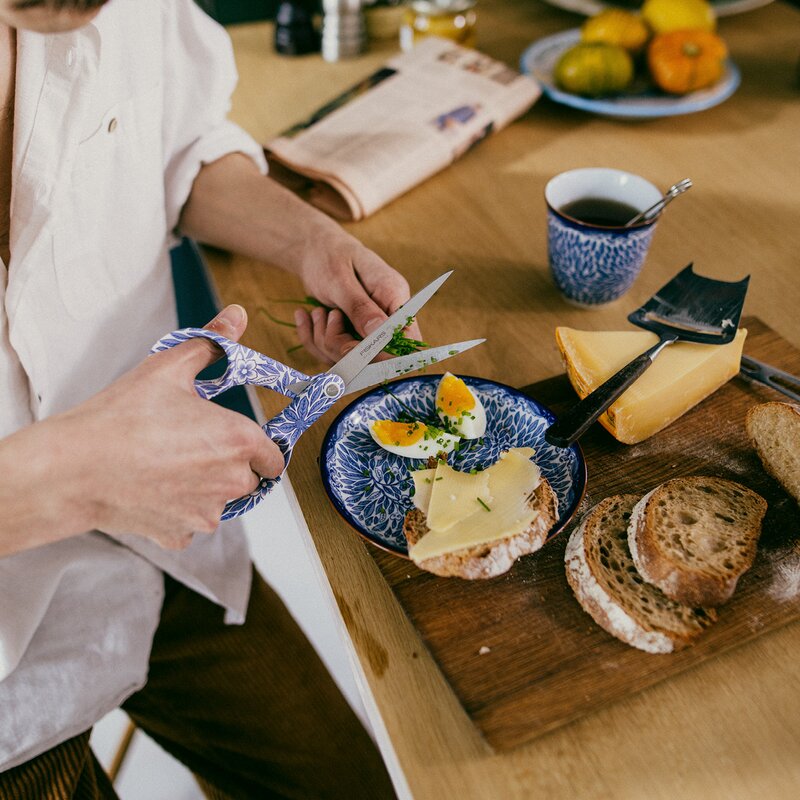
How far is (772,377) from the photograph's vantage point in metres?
0.95

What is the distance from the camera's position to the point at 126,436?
690 millimetres

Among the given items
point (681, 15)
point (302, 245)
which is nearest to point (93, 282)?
point (302, 245)

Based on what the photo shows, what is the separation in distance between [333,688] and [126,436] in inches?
27.9

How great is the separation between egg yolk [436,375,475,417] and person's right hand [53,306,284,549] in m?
0.23

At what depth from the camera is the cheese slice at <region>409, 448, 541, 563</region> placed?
0.72 m

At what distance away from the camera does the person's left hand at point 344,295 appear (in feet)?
3.27

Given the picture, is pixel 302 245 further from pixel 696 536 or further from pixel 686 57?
pixel 686 57

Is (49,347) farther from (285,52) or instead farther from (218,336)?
(285,52)

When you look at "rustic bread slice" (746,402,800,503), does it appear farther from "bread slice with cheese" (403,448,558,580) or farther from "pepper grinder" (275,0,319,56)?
"pepper grinder" (275,0,319,56)

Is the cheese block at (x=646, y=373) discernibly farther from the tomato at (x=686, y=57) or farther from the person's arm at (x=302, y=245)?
the tomato at (x=686, y=57)

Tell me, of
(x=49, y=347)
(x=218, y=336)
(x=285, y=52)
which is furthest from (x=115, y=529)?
(x=285, y=52)

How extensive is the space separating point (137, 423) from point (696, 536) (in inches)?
22.8

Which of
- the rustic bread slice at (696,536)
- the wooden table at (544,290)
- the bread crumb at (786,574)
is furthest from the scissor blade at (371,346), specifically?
the bread crumb at (786,574)

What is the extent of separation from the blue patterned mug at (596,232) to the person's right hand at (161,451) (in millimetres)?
560
